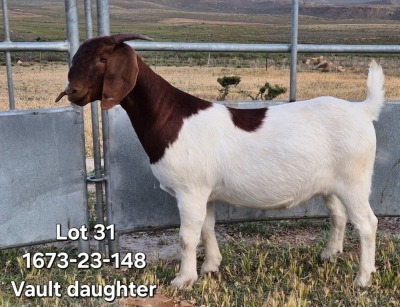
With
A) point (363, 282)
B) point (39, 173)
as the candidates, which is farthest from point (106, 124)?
point (363, 282)

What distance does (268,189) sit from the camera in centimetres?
430

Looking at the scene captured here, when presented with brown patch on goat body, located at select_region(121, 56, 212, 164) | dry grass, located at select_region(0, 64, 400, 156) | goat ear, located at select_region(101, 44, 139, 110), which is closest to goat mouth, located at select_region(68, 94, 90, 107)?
goat ear, located at select_region(101, 44, 139, 110)

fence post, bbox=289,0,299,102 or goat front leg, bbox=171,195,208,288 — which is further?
fence post, bbox=289,0,299,102

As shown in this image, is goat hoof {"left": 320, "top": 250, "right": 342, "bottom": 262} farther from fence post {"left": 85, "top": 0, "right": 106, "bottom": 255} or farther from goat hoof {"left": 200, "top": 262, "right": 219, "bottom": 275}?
fence post {"left": 85, "top": 0, "right": 106, "bottom": 255}

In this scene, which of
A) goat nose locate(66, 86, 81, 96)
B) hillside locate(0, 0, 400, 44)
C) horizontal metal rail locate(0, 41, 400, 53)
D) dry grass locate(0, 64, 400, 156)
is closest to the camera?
goat nose locate(66, 86, 81, 96)

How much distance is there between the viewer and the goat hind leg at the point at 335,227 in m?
4.90

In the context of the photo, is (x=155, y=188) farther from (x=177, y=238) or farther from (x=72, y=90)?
(x=72, y=90)

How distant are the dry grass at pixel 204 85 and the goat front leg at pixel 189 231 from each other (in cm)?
669

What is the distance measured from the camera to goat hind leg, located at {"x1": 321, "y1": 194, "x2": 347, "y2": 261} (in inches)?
193

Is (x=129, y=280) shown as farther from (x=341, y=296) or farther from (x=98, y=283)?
(x=341, y=296)

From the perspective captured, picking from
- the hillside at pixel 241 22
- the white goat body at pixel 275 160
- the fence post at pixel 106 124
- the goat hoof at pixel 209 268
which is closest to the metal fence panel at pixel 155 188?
the fence post at pixel 106 124

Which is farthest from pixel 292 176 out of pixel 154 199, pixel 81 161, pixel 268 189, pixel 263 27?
pixel 263 27

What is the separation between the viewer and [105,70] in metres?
3.96

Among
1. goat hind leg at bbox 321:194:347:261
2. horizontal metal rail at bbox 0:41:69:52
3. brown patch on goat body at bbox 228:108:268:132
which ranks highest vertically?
horizontal metal rail at bbox 0:41:69:52
